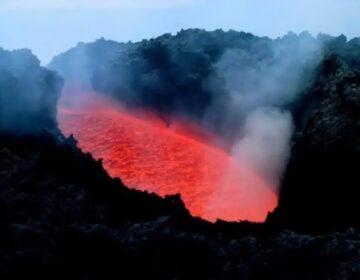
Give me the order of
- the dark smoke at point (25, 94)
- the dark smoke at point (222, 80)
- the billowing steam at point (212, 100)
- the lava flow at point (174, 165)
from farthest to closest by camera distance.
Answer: the dark smoke at point (222, 80)
the billowing steam at point (212, 100)
the lava flow at point (174, 165)
the dark smoke at point (25, 94)

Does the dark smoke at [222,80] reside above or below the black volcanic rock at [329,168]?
above

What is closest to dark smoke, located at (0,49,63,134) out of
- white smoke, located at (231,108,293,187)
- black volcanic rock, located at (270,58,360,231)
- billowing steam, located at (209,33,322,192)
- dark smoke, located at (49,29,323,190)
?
dark smoke, located at (49,29,323,190)

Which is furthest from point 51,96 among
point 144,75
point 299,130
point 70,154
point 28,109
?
point 299,130

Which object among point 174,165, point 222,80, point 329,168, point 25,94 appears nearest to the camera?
point 329,168

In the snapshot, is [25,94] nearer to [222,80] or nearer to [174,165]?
[174,165]

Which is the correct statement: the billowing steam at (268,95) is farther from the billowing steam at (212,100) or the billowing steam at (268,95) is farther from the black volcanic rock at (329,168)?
the black volcanic rock at (329,168)

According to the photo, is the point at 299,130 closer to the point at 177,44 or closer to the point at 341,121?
the point at 341,121

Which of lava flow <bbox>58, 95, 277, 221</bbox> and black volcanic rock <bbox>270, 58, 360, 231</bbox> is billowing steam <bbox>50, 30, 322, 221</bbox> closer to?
lava flow <bbox>58, 95, 277, 221</bbox>

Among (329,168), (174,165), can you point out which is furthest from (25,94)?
(329,168)

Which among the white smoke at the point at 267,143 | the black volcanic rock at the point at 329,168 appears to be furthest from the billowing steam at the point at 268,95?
the black volcanic rock at the point at 329,168
